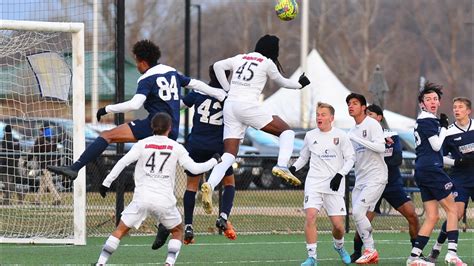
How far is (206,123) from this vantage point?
48.3 ft

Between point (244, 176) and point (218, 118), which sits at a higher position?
point (218, 118)

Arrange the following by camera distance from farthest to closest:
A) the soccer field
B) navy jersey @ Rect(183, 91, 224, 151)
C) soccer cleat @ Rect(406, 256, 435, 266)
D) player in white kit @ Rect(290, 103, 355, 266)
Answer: the soccer field, navy jersey @ Rect(183, 91, 224, 151), player in white kit @ Rect(290, 103, 355, 266), soccer cleat @ Rect(406, 256, 435, 266)

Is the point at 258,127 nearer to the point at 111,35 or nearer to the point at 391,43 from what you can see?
the point at 111,35

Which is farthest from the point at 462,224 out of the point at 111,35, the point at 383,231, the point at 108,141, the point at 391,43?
the point at 391,43

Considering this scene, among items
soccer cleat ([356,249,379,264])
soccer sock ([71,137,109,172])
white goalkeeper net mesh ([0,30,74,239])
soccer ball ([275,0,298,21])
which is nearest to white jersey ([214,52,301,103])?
soccer ball ([275,0,298,21])

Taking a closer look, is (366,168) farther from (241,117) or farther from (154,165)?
(154,165)

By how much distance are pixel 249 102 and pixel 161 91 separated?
3.71 ft

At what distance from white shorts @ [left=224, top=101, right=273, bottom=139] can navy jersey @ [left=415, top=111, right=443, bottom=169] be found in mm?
1760

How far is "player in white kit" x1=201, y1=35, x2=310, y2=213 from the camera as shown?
14242 millimetres

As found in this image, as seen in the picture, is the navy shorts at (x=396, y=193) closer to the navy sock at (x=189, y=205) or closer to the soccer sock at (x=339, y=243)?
the soccer sock at (x=339, y=243)

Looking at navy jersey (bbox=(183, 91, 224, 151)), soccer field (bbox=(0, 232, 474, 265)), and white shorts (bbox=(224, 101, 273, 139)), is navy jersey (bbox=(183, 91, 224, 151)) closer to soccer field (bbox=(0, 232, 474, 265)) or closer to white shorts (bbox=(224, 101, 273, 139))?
white shorts (bbox=(224, 101, 273, 139))

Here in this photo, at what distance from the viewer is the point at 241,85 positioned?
46.9ft

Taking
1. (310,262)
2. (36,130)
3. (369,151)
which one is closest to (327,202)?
(310,262)

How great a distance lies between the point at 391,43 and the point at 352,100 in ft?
185
